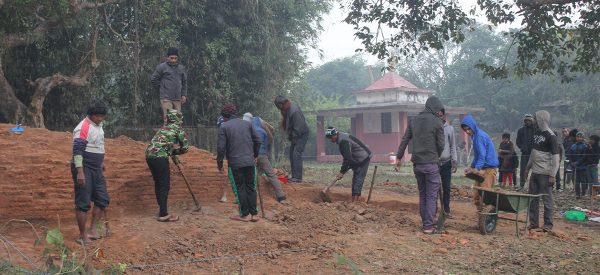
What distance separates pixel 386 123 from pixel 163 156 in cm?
2346

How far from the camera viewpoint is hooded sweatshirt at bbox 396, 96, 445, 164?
6863 millimetres

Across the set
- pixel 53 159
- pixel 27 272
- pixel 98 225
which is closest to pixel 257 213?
pixel 98 225

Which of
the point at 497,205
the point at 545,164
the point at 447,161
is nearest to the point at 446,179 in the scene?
the point at 447,161

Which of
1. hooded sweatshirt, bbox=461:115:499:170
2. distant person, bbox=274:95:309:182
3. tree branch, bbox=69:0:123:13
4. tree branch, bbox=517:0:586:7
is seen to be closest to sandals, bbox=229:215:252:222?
distant person, bbox=274:95:309:182

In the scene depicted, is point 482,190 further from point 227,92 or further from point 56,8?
point 227,92

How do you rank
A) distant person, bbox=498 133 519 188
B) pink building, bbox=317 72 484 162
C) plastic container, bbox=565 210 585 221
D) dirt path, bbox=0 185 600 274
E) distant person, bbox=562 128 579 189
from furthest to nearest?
1. pink building, bbox=317 72 484 162
2. distant person, bbox=498 133 519 188
3. distant person, bbox=562 128 579 189
4. plastic container, bbox=565 210 585 221
5. dirt path, bbox=0 185 600 274

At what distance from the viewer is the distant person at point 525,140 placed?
1151 centimetres

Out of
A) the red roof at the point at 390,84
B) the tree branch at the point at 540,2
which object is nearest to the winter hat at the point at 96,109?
the tree branch at the point at 540,2

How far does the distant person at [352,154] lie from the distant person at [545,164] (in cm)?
264

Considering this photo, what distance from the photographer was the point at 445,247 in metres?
→ 6.08

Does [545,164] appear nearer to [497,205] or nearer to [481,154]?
[481,154]

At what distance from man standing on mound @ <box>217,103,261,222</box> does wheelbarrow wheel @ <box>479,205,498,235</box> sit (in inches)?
117

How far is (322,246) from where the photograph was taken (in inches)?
233

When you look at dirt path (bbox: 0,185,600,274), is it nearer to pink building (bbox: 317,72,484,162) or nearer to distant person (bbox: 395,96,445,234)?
distant person (bbox: 395,96,445,234)
